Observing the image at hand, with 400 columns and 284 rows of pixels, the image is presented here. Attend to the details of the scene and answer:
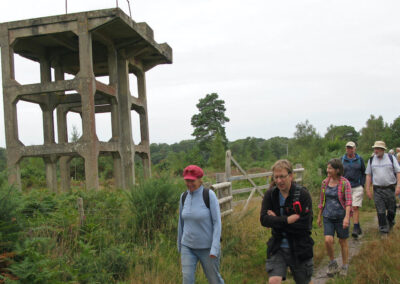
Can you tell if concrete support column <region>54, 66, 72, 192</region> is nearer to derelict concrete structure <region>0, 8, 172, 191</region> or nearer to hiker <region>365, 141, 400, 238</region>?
derelict concrete structure <region>0, 8, 172, 191</region>

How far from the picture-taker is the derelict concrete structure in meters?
14.3

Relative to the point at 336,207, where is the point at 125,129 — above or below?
above

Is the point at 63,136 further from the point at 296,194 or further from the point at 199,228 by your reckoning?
the point at 296,194

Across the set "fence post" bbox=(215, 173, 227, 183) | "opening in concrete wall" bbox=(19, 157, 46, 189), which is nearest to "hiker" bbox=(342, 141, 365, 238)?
"fence post" bbox=(215, 173, 227, 183)

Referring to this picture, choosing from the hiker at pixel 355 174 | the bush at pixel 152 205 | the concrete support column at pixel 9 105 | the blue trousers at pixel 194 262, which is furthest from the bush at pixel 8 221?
the concrete support column at pixel 9 105

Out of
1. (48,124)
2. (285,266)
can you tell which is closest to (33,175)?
(48,124)

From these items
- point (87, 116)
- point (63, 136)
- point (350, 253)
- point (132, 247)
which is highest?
point (87, 116)

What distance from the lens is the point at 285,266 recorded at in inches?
143

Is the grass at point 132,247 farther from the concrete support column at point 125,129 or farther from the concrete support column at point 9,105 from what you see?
the concrete support column at point 125,129

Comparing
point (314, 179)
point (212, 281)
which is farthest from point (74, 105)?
point (212, 281)

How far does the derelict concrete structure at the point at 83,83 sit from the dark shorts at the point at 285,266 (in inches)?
435

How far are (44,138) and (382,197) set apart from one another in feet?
48.3

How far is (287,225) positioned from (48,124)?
51.9 feet

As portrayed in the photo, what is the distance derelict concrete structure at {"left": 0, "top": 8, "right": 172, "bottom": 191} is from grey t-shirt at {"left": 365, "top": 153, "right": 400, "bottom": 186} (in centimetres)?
989
